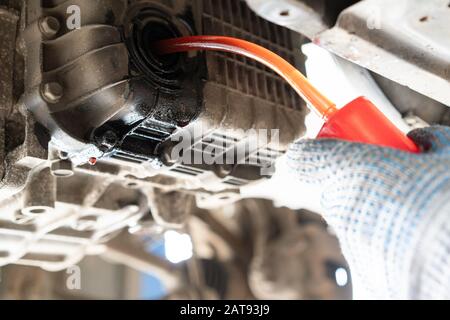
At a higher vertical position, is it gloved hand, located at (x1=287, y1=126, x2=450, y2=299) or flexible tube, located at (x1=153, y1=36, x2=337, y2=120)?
flexible tube, located at (x1=153, y1=36, x2=337, y2=120)

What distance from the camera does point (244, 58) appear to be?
1.02 meters

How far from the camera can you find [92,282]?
2.09 meters

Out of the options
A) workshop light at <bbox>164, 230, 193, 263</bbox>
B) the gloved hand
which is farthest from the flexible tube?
workshop light at <bbox>164, 230, 193, 263</bbox>

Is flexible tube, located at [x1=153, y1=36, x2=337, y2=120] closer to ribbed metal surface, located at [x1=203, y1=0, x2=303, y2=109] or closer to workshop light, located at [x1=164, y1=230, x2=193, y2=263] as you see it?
ribbed metal surface, located at [x1=203, y1=0, x2=303, y2=109]

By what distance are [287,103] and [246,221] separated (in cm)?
107

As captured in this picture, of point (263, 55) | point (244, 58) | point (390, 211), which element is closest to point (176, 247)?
point (244, 58)

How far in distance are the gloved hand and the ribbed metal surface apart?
0.37 metres

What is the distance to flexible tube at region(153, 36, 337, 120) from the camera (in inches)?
28.0

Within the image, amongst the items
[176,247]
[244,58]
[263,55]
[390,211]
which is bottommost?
[390,211]

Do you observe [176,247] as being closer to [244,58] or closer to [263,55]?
[244,58]

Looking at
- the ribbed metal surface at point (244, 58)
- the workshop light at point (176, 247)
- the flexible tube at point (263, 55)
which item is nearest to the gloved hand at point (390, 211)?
the flexible tube at point (263, 55)

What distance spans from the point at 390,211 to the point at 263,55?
0.33 metres

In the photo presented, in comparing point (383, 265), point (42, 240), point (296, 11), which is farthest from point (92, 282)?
point (383, 265)
